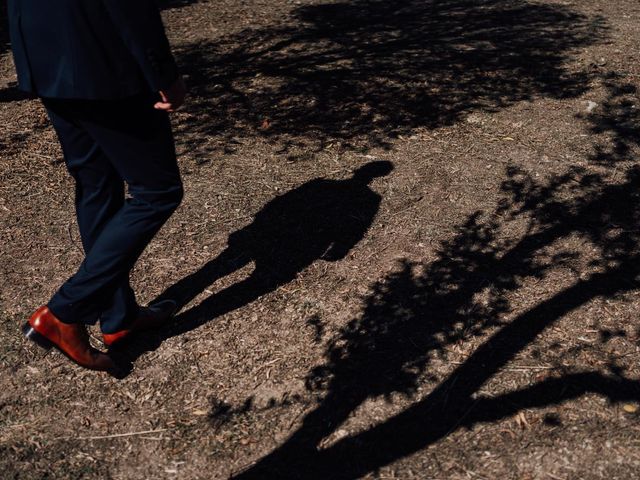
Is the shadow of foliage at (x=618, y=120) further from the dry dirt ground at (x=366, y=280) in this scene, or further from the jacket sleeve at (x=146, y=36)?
the jacket sleeve at (x=146, y=36)

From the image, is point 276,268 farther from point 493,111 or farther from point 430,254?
point 493,111

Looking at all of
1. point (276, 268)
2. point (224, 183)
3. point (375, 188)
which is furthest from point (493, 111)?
point (276, 268)

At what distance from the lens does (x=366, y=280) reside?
16.8 ft

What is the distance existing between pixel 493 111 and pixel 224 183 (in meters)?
2.44

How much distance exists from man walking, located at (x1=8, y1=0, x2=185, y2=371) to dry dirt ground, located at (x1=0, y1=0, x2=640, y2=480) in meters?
0.43

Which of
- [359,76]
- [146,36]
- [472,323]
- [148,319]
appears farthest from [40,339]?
[359,76]

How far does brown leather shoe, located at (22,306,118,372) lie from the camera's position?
421 cm

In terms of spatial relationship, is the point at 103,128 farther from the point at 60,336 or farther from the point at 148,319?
the point at 148,319

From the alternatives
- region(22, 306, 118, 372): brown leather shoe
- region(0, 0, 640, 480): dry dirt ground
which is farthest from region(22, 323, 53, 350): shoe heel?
region(0, 0, 640, 480): dry dirt ground

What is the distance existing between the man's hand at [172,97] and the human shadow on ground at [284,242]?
54.3 inches

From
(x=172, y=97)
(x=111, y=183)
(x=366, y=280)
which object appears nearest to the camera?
(x=172, y=97)

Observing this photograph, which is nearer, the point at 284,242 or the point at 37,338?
the point at 37,338

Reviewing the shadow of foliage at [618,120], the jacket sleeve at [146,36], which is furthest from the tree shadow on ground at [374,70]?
the jacket sleeve at [146,36]

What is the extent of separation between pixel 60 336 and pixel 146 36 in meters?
1.51
